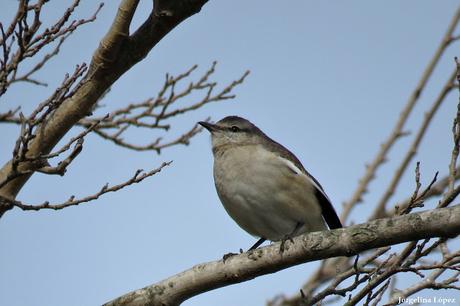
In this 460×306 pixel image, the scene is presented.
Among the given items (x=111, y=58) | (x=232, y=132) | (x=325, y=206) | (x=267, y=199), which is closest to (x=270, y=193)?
(x=267, y=199)

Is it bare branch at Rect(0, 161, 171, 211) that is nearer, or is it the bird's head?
bare branch at Rect(0, 161, 171, 211)

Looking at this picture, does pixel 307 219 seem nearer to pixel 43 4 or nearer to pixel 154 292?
pixel 154 292

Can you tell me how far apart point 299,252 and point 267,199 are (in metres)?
2.19

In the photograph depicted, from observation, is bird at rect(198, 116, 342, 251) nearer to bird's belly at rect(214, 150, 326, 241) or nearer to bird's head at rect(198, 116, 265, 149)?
bird's belly at rect(214, 150, 326, 241)

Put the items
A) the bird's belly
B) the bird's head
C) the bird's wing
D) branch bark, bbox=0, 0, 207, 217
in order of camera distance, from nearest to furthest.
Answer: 1. branch bark, bbox=0, 0, 207, 217
2. the bird's belly
3. the bird's wing
4. the bird's head

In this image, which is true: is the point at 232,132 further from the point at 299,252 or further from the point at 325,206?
the point at 299,252

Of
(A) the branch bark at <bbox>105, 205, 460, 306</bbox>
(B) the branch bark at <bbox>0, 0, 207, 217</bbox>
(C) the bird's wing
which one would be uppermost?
(B) the branch bark at <bbox>0, 0, 207, 217</bbox>

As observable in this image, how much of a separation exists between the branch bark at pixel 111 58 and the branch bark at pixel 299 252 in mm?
1186

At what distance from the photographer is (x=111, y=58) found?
14.2 ft

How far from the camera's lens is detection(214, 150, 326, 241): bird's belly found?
631cm

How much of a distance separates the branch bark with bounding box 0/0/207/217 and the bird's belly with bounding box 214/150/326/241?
7.67 ft

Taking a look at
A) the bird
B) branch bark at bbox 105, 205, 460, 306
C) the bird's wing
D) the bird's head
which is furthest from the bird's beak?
branch bark at bbox 105, 205, 460, 306

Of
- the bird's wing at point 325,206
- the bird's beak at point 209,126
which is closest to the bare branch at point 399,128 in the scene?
the bird's wing at point 325,206

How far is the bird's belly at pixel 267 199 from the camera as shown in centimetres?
631
